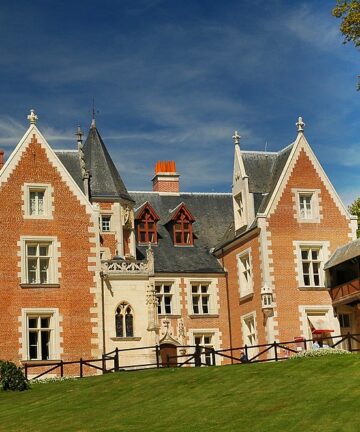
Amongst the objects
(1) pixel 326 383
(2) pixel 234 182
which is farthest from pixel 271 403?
(2) pixel 234 182

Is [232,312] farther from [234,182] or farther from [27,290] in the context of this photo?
[27,290]

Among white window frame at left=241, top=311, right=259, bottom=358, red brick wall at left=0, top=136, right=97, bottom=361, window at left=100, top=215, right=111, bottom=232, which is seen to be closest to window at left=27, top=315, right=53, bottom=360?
red brick wall at left=0, top=136, right=97, bottom=361

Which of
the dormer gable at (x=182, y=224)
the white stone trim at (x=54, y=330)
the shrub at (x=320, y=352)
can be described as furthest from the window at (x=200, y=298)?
the shrub at (x=320, y=352)

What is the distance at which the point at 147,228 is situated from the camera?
158 ft

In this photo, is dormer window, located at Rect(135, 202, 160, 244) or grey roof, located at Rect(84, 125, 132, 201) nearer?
grey roof, located at Rect(84, 125, 132, 201)

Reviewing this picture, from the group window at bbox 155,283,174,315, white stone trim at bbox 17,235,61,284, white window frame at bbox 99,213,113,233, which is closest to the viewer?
white stone trim at bbox 17,235,61,284

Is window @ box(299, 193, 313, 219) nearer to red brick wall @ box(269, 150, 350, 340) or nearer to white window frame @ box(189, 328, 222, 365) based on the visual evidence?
red brick wall @ box(269, 150, 350, 340)

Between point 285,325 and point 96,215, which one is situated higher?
point 96,215

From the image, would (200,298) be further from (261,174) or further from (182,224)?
(261,174)

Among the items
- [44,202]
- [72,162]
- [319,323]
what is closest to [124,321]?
[44,202]

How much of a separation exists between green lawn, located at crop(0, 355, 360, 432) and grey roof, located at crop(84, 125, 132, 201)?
13.9 metres

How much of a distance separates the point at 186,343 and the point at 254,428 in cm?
2441

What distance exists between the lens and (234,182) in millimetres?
47500

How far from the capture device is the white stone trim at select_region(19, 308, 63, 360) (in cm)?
3881
